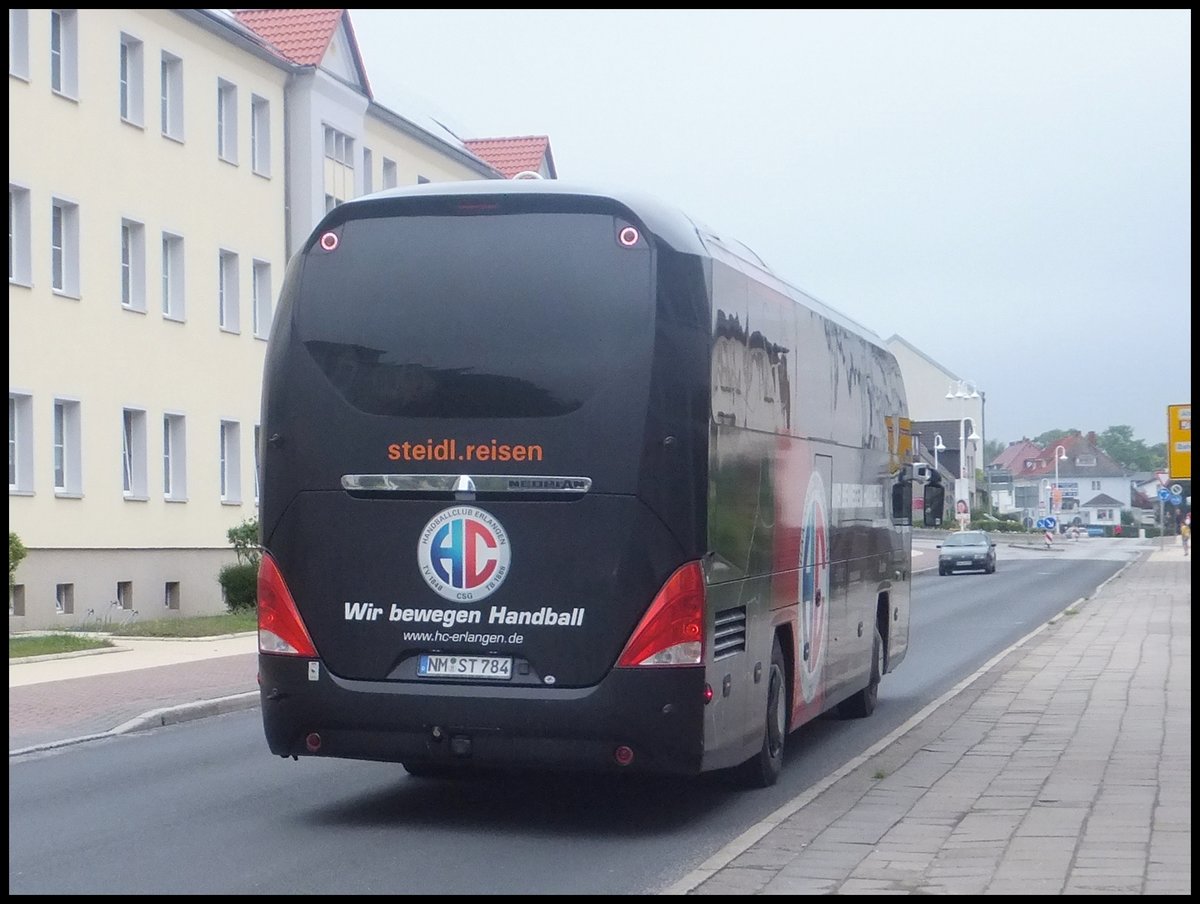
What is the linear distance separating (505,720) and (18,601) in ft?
69.3

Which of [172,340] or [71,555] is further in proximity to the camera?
[172,340]

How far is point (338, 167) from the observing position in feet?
142

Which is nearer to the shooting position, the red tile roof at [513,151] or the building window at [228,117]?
the building window at [228,117]

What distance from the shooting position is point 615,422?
9.59 meters

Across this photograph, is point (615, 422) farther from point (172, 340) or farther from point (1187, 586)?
point (1187, 586)

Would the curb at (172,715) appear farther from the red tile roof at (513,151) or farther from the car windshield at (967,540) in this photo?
the car windshield at (967,540)

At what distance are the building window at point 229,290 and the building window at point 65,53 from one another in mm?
6772

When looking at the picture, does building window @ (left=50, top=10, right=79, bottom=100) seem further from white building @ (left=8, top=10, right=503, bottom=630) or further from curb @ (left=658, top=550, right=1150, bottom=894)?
curb @ (left=658, top=550, right=1150, bottom=894)

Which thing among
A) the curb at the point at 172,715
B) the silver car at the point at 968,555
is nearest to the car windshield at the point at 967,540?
the silver car at the point at 968,555

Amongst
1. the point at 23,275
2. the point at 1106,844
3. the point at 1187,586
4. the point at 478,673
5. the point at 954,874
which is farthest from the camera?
the point at 1187,586

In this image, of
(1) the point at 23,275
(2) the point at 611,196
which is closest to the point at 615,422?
(2) the point at 611,196

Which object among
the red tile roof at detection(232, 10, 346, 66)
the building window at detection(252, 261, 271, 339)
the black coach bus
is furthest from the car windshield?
the black coach bus

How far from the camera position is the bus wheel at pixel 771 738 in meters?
11.5

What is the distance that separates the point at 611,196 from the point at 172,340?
2702 centimetres
